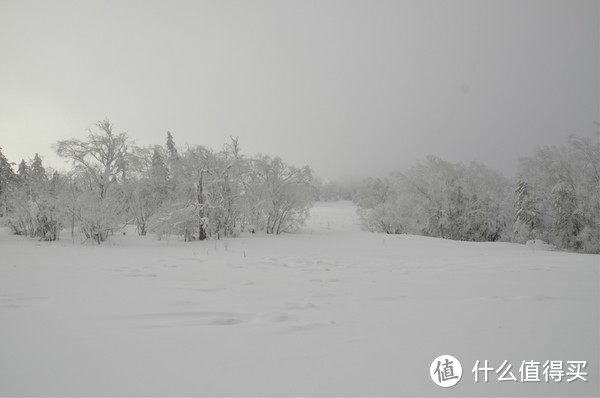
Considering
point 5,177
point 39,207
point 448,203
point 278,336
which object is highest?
point 5,177

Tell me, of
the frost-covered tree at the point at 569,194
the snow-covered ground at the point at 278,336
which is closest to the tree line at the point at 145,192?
the snow-covered ground at the point at 278,336

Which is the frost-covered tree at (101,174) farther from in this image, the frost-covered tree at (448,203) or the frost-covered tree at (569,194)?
the frost-covered tree at (569,194)

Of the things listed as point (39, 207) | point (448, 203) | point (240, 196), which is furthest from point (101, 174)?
point (448, 203)

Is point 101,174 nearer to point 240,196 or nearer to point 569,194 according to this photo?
point 240,196

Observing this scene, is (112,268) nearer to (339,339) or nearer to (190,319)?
(190,319)

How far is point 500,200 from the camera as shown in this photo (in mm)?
33219

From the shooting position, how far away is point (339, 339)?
8.49 ft

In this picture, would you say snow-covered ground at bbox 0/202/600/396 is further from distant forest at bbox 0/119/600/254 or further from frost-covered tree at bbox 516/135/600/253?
frost-covered tree at bbox 516/135/600/253

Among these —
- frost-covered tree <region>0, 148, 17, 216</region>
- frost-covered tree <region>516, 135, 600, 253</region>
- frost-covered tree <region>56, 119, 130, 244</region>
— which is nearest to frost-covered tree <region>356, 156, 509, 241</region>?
frost-covered tree <region>516, 135, 600, 253</region>

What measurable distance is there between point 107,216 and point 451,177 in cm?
3167

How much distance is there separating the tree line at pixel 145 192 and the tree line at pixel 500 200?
15893 millimetres

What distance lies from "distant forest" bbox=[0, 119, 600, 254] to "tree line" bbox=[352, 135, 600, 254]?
92 millimetres

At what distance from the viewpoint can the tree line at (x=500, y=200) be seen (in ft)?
73.2

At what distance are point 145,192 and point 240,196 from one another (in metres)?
9.33
